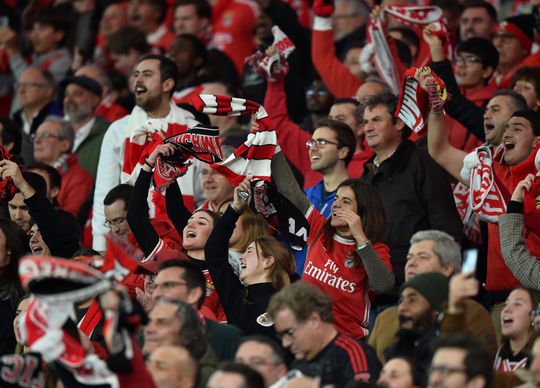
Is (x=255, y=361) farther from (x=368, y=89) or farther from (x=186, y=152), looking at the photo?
(x=368, y=89)

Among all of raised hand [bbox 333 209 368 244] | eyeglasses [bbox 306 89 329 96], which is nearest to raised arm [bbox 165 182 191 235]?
raised hand [bbox 333 209 368 244]

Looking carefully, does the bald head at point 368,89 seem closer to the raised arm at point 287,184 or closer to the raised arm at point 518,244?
the raised arm at point 287,184

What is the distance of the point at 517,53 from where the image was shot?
12.3 meters

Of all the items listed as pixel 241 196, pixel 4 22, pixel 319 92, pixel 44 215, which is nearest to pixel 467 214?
pixel 241 196

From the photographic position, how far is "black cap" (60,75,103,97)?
13.0m

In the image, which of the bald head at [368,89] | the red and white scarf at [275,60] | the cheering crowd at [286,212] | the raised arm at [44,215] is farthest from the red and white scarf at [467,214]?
the raised arm at [44,215]

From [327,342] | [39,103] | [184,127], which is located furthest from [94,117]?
[327,342]

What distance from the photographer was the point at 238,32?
574 inches

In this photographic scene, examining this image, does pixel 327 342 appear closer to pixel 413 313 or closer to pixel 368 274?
pixel 413 313

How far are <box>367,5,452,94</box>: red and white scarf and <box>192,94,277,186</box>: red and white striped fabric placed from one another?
6.40ft

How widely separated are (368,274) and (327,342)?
3.55 ft

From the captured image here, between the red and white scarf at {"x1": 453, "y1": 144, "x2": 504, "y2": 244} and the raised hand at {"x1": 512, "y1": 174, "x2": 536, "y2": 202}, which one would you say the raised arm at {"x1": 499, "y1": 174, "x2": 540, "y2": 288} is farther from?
the red and white scarf at {"x1": 453, "y1": 144, "x2": 504, "y2": 244}

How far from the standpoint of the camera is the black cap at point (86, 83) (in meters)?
13.0

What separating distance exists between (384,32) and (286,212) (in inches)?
107
